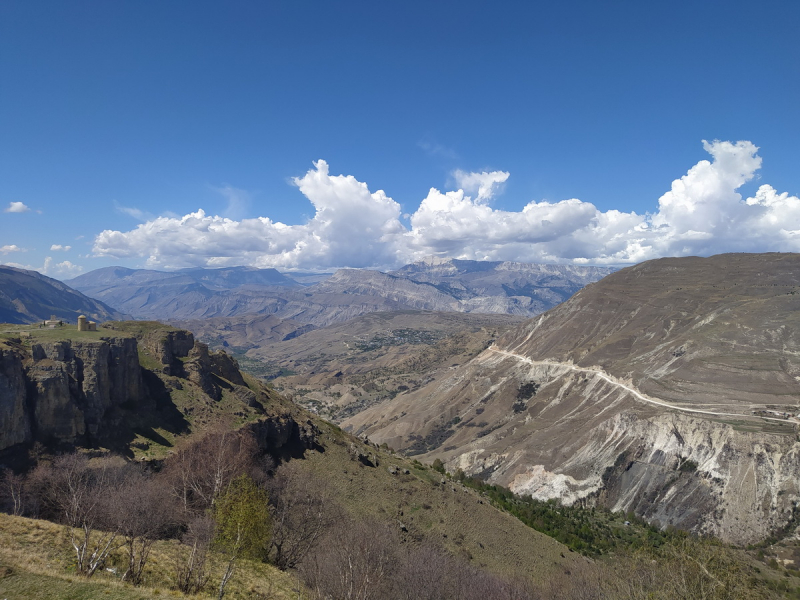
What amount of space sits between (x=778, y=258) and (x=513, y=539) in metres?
209

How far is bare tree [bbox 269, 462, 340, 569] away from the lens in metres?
36.7

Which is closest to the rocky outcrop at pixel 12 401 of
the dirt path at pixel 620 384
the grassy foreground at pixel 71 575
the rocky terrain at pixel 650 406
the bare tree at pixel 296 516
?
the grassy foreground at pixel 71 575

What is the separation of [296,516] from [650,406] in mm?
94327

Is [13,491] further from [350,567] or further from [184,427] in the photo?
[350,567]

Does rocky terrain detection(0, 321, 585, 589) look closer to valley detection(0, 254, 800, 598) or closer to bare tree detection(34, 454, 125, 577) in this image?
valley detection(0, 254, 800, 598)

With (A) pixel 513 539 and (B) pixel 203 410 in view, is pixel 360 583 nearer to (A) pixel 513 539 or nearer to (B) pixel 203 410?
(A) pixel 513 539

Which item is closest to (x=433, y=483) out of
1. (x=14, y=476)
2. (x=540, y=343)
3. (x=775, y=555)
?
(x=14, y=476)

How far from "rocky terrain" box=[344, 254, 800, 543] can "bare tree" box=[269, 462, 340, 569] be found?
67318 millimetres

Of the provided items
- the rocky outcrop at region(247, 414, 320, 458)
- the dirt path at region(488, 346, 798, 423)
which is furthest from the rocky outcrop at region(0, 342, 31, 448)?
the dirt path at region(488, 346, 798, 423)

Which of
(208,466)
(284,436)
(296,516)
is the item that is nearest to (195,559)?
(296,516)

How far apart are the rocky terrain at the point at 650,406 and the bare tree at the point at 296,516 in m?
67.3

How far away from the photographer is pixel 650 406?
101m

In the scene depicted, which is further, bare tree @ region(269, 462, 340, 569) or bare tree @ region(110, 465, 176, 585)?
bare tree @ region(269, 462, 340, 569)

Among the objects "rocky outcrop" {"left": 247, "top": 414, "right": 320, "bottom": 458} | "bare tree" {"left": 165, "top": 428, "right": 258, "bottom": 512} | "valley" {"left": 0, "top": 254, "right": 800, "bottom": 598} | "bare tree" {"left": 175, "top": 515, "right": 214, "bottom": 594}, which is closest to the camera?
"bare tree" {"left": 175, "top": 515, "right": 214, "bottom": 594}
